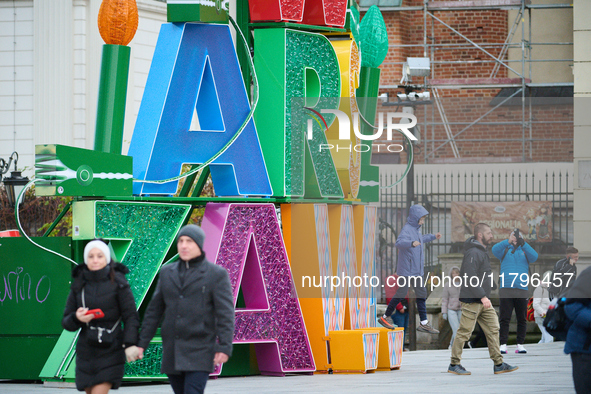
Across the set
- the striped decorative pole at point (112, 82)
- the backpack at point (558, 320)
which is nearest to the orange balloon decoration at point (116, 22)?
the striped decorative pole at point (112, 82)

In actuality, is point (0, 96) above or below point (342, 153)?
above

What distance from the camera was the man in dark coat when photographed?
6.17 meters

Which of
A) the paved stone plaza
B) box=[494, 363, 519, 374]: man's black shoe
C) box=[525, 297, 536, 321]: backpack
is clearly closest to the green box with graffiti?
the paved stone plaza

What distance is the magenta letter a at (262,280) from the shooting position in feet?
33.1

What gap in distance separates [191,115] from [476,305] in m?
3.80

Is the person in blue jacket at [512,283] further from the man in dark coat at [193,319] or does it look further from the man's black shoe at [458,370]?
the man in dark coat at [193,319]

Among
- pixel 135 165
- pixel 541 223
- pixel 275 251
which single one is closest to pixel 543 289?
pixel 541 223

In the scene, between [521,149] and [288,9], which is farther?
[521,149]

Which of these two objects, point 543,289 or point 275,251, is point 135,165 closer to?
point 275,251

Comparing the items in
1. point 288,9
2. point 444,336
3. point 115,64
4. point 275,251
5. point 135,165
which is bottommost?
point 444,336

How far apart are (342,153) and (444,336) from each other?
698 cm

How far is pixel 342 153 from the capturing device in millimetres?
11531

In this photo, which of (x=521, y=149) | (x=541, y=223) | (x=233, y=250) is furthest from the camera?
(x=521, y=149)

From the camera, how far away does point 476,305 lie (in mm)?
10500
